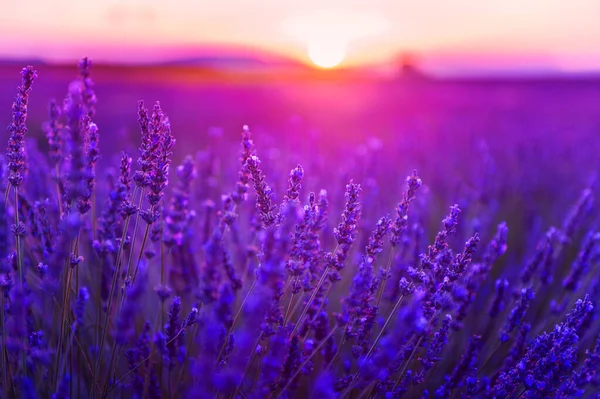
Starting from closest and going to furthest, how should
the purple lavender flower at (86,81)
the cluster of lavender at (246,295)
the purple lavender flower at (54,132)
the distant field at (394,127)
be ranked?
the cluster of lavender at (246,295) < the purple lavender flower at (86,81) < the purple lavender flower at (54,132) < the distant field at (394,127)

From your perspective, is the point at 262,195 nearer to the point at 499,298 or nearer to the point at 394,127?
the point at 499,298

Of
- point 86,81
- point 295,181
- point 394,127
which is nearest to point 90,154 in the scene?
point 86,81

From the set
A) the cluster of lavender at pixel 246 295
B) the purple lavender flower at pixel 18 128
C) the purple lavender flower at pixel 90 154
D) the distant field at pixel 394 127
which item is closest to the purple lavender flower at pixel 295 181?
the cluster of lavender at pixel 246 295

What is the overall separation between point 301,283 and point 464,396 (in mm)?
569

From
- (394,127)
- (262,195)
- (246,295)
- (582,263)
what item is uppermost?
(394,127)

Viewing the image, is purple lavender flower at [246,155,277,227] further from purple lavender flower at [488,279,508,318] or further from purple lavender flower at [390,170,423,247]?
purple lavender flower at [488,279,508,318]

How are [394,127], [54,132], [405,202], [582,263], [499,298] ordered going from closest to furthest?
[405,202] < [54,132] < [499,298] < [582,263] < [394,127]

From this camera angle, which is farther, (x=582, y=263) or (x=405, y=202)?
(x=582, y=263)

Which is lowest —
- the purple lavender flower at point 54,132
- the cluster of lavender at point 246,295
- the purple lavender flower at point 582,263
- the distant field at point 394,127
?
the cluster of lavender at point 246,295

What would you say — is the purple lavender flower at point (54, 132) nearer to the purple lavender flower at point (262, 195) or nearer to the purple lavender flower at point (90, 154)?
the purple lavender flower at point (90, 154)

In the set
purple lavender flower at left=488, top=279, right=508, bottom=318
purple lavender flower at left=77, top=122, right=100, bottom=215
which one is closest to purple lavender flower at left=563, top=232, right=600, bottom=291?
purple lavender flower at left=488, top=279, right=508, bottom=318

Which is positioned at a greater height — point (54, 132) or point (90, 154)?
point (54, 132)

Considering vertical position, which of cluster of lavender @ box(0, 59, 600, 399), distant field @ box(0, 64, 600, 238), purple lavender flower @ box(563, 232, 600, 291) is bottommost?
cluster of lavender @ box(0, 59, 600, 399)

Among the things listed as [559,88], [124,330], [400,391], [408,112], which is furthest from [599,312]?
[559,88]
